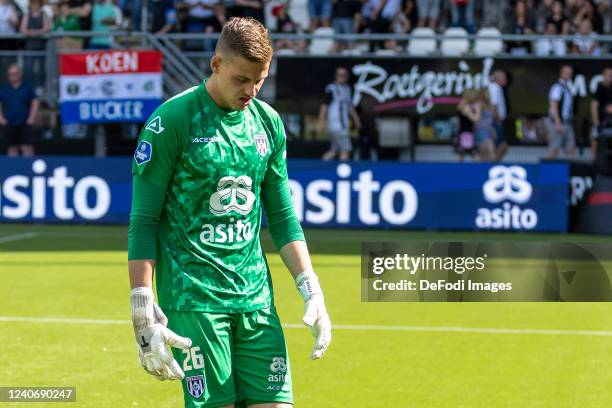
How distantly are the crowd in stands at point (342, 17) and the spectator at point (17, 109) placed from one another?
1060 mm

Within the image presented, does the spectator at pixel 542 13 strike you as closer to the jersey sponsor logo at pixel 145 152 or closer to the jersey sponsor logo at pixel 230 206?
the jersey sponsor logo at pixel 230 206

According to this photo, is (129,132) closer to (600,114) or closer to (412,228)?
(412,228)

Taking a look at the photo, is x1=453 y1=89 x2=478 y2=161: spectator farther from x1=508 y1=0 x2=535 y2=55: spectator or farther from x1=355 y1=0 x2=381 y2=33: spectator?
x1=355 y1=0 x2=381 y2=33: spectator

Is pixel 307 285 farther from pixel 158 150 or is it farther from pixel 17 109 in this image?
pixel 17 109

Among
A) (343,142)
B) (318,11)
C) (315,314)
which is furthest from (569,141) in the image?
(315,314)

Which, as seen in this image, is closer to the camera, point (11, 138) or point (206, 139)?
point (206, 139)

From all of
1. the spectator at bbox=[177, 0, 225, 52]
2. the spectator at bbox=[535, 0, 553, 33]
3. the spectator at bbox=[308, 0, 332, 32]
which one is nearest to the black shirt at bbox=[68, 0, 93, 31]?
the spectator at bbox=[177, 0, 225, 52]

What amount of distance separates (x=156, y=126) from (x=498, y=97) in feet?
57.8

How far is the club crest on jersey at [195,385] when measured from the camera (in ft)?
16.7

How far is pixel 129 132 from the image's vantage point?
22.7 meters

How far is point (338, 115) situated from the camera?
72.9 ft

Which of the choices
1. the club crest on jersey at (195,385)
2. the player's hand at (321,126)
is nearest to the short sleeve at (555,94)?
the player's hand at (321,126)

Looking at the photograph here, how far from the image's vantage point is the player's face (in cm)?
499

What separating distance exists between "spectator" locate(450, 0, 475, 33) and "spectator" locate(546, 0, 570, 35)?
1680 millimetres
